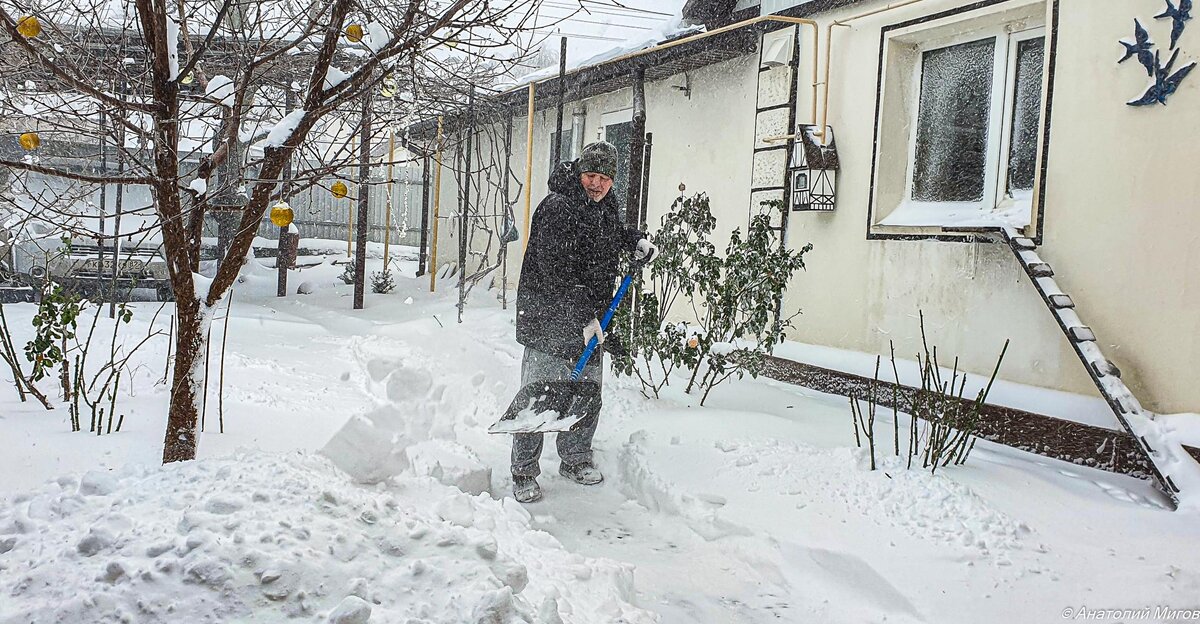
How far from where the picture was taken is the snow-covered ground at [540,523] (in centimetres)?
205

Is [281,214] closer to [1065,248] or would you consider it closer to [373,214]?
[1065,248]

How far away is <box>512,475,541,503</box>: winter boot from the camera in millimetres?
3896

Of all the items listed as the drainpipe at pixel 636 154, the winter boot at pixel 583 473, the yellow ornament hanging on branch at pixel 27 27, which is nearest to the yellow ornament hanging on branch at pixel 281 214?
the yellow ornament hanging on branch at pixel 27 27

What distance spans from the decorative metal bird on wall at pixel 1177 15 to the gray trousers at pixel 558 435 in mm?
3241

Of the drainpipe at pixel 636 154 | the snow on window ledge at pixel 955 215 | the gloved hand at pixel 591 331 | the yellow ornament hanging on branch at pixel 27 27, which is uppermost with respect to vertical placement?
the drainpipe at pixel 636 154

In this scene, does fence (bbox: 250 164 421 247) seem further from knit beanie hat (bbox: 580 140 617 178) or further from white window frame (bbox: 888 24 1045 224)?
knit beanie hat (bbox: 580 140 617 178)

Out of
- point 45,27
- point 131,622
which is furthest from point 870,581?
point 45,27

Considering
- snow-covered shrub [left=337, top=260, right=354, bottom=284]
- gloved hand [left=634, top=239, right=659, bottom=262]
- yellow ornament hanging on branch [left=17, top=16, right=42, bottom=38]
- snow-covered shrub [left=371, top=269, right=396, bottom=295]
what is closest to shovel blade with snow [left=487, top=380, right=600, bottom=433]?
gloved hand [left=634, top=239, right=659, bottom=262]

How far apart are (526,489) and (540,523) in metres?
0.32

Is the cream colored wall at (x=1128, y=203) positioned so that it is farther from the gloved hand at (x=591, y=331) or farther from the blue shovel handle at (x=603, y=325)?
the gloved hand at (x=591, y=331)

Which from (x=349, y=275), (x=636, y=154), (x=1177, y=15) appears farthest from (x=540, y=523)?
(x=349, y=275)

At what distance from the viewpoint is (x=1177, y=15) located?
397 cm

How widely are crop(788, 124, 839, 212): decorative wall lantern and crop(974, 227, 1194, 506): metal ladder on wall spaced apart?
1.51 meters

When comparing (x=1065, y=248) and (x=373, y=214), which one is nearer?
(x=1065, y=248)
